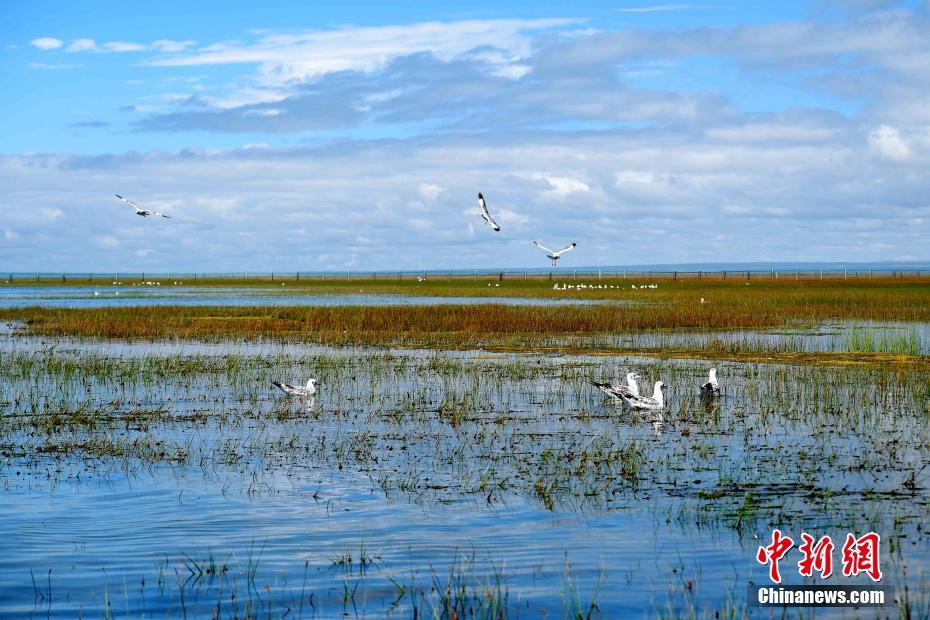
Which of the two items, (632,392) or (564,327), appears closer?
(632,392)

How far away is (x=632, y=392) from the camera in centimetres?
2073

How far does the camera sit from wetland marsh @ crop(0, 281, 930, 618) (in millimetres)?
10031

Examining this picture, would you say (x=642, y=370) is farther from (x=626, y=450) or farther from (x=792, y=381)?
(x=626, y=450)

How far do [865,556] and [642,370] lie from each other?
17.3m

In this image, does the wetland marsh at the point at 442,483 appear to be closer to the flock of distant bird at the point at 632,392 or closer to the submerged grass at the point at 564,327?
the flock of distant bird at the point at 632,392

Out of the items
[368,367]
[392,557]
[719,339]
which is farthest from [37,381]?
[719,339]

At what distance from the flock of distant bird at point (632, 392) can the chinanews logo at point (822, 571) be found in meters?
9.43

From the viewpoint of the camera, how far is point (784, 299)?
65.6 metres

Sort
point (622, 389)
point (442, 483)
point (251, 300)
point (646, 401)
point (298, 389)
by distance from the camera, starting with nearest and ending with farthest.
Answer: point (442, 483) < point (646, 401) < point (622, 389) < point (298, 389) < point (251, 300)

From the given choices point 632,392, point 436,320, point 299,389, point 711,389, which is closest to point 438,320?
point 436,320

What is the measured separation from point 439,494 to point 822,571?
5.30m

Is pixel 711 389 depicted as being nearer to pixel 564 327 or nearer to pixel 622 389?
pixel 622 389

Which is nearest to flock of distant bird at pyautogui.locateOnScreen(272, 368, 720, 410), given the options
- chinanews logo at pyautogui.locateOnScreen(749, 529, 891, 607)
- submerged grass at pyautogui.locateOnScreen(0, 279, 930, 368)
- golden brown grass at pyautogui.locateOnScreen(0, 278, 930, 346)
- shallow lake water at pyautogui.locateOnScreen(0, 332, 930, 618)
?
shallow lake water at pyautogui.locateOnScreen(0, 332, 930, 618)

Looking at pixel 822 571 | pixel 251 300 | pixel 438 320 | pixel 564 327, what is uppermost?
pixel 251 300
